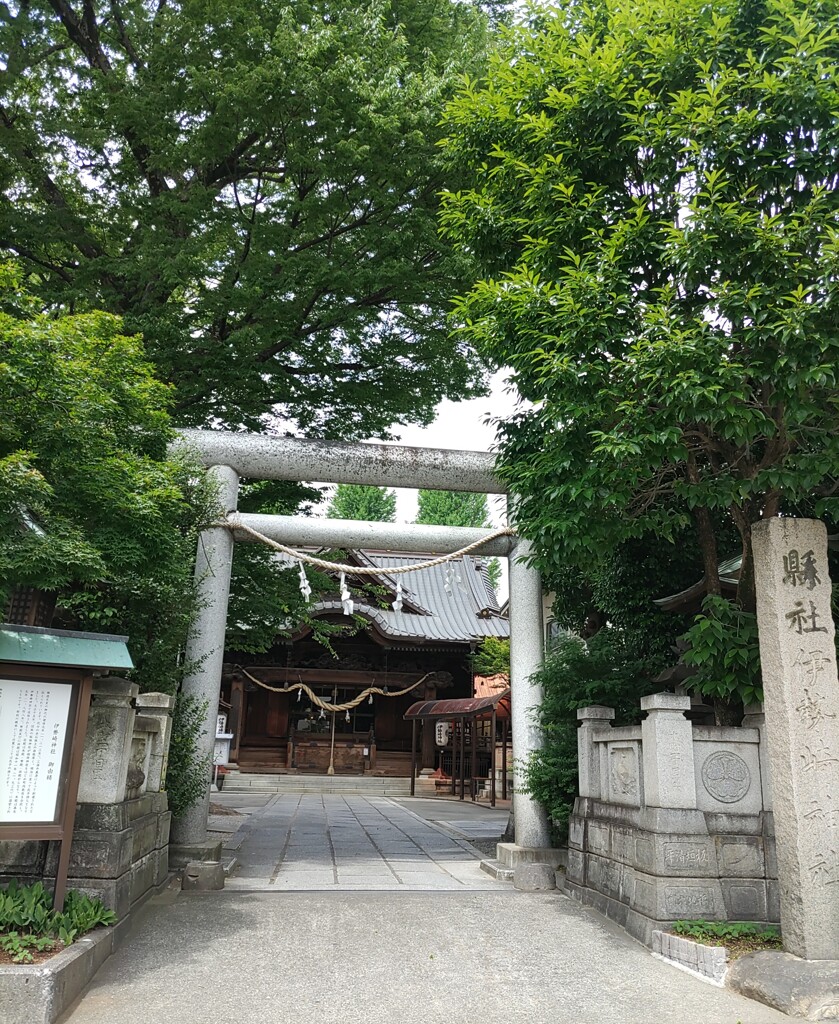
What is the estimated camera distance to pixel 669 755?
248 inches

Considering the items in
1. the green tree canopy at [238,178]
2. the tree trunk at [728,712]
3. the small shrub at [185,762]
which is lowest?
the small shrub at [185,762]

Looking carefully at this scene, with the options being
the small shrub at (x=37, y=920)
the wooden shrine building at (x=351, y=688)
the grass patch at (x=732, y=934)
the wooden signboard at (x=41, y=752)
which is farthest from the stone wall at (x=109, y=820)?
the wooden shrine building at (x=351, y=688)

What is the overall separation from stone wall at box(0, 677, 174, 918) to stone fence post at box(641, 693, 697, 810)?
14.1 ft

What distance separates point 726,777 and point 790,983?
70.7 inches

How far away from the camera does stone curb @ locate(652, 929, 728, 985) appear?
533cm

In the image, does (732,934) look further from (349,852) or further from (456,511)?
(456,511)

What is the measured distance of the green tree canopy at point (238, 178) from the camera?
9.52m

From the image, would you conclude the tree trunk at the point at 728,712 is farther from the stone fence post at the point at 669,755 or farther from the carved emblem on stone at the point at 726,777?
the stone fence post at the point at 669,755

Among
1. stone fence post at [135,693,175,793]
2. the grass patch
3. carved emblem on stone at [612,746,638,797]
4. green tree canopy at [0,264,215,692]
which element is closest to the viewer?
green tree canopy at [0,264,215,692]

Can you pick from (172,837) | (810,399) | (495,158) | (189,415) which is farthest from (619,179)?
(172,837)

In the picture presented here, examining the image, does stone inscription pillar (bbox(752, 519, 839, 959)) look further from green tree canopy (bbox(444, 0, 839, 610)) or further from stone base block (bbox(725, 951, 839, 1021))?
green tree canopy (bbox(444, 0, 839, 610))

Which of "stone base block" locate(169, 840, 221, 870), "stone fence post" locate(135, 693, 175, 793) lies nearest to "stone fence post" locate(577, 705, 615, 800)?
"stone base block" locate(169, 840, 221, 870)

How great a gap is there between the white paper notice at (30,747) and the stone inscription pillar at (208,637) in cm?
314

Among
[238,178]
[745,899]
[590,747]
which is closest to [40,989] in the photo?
[745,899]
